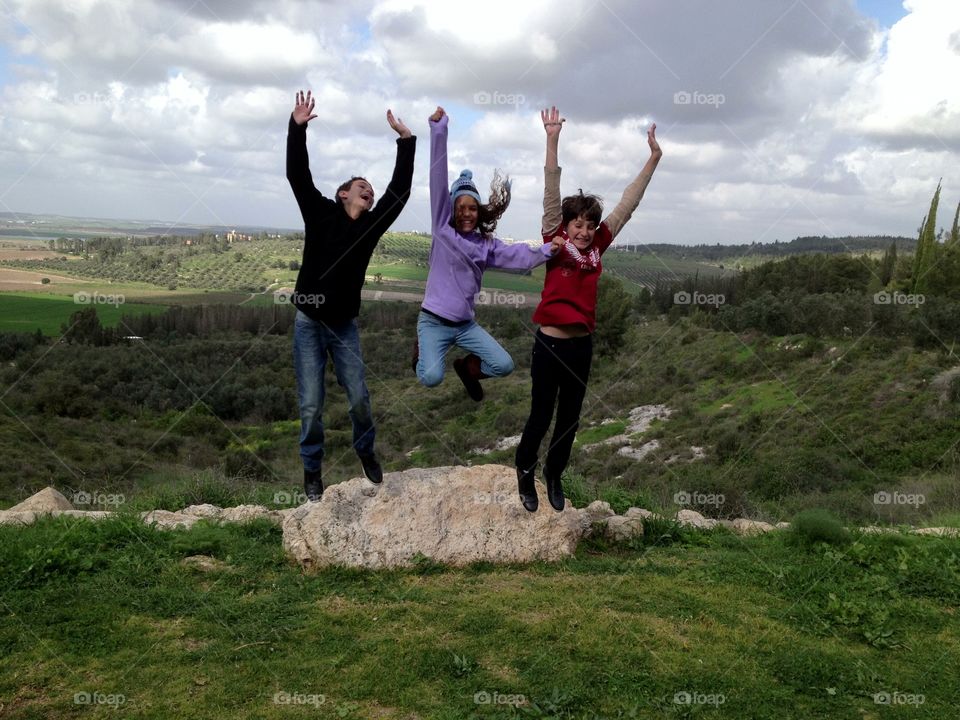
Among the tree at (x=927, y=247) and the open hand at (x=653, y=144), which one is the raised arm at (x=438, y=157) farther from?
the tree at (x=927, y=247)

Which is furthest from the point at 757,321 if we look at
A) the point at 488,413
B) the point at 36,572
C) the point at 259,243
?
the point at 259,243

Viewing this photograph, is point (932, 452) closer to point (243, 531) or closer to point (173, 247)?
point (243, 531)

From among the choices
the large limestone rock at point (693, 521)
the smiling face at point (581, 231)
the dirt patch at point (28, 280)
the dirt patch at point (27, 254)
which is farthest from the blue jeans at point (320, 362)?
the dirt patch at point (27, 254)

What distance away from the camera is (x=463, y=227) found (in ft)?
19.6

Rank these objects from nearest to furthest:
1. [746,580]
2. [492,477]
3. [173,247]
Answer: [746,580], [492,477], [173,247]

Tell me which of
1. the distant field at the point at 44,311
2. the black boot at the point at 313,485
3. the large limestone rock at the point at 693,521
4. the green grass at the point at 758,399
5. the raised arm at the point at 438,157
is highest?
the raised arm at the point at 438,157

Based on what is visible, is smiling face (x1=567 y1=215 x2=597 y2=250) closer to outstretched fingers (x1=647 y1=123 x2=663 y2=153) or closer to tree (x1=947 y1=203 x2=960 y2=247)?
outstretched fingers (x1=647 y1=123 x2=663 y2=153)

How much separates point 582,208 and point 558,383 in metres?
1.52

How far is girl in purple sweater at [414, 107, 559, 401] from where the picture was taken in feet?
19.0

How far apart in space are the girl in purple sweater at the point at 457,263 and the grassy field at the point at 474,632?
79.3 inches

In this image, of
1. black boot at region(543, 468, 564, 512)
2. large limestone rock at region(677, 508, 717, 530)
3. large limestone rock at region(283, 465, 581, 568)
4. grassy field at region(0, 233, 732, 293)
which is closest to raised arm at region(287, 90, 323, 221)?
large limestone rock at region(283, 465, 581, 568)

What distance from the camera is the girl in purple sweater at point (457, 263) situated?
227 inches

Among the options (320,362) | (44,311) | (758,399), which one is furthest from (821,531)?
(44,311)

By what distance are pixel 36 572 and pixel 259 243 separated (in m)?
79.1
